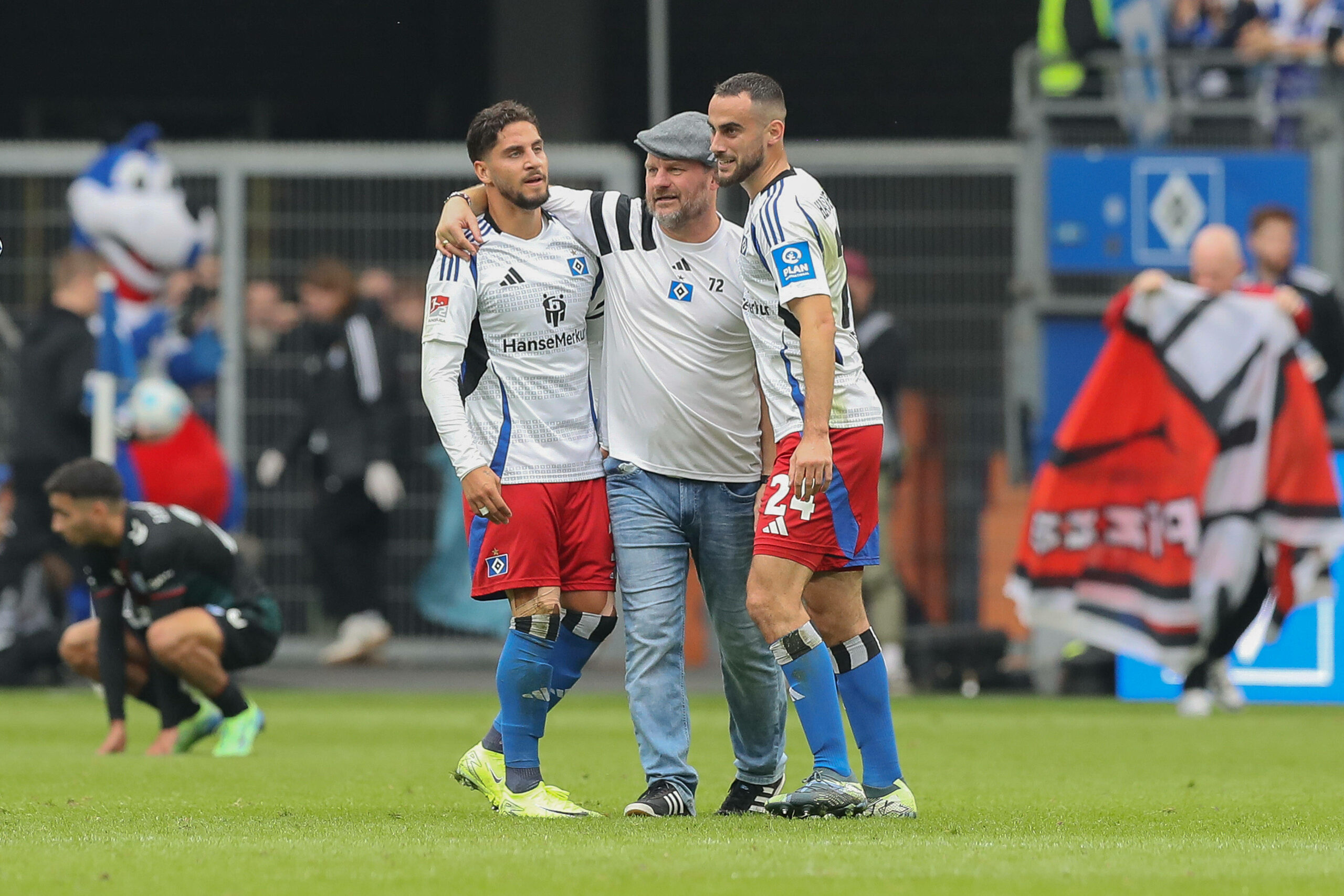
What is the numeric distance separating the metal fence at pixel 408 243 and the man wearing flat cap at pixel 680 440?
25.1ft

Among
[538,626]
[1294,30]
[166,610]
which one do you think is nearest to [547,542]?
[538,626]

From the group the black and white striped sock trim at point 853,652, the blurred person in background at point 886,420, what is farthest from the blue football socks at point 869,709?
the blurred person in background at point 886,420

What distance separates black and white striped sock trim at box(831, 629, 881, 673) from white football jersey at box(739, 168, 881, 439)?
2.08 feet

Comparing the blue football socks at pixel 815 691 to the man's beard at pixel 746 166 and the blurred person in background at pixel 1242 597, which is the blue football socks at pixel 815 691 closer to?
the man's beard at pixel 746 166

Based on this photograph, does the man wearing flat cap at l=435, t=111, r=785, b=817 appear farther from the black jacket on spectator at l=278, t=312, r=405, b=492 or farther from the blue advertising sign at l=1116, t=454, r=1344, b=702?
the black jacket on spectator at l=278, t=312, r=405, b=492

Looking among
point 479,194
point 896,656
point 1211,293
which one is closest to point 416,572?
point 896,656

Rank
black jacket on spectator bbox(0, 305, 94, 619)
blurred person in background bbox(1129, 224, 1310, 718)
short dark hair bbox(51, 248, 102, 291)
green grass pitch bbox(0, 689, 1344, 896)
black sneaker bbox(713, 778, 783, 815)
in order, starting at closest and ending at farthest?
green grass pitch bbox(0, 689, 1344, 896) < black sneaker bbox(713, 778, 783, 815) < blurred person in background bbox(1129, 224, 1310, 718) < black jacket on spectator bbox(0, 305, 94, 619) < short dark hair bbox(51, 248, 102, 291)

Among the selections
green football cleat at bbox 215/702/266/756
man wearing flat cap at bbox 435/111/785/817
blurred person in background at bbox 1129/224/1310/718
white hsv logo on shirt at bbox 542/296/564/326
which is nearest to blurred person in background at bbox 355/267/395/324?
blurred person in background at bbox 1129/224/1310/718

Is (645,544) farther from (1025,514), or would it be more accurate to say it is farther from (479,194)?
(1025,514)

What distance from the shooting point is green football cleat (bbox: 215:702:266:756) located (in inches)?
366

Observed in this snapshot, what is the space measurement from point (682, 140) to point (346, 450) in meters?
8.26

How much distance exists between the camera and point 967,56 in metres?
21.4

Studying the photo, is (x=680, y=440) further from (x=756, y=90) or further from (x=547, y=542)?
(x=756, y=90)

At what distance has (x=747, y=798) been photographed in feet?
22.4
